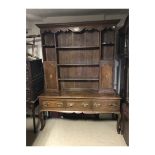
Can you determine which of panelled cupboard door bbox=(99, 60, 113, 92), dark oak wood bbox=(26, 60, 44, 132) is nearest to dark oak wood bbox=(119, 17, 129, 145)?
panelled cupboard door bbox=(99, 60, 113, 92)

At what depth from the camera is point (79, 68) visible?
2.86 m

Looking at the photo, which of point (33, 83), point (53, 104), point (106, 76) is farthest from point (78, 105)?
point (33, 83)

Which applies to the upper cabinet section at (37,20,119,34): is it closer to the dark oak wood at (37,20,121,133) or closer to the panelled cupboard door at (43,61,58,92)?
the dark oak wood at (37,20,121,133)

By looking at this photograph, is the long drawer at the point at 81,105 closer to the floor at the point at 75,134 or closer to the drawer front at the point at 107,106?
the drawer front at the point at 107,106

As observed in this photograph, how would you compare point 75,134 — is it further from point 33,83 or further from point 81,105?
point 33,83

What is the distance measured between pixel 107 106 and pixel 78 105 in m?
0.43

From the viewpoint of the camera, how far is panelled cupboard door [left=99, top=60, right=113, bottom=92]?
8.47 feet

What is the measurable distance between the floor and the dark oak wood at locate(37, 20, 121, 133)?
0.20m

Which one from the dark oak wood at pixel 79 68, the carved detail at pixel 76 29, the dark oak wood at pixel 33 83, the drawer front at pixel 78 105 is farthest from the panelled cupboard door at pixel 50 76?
the carved detail at pixel 76 29
